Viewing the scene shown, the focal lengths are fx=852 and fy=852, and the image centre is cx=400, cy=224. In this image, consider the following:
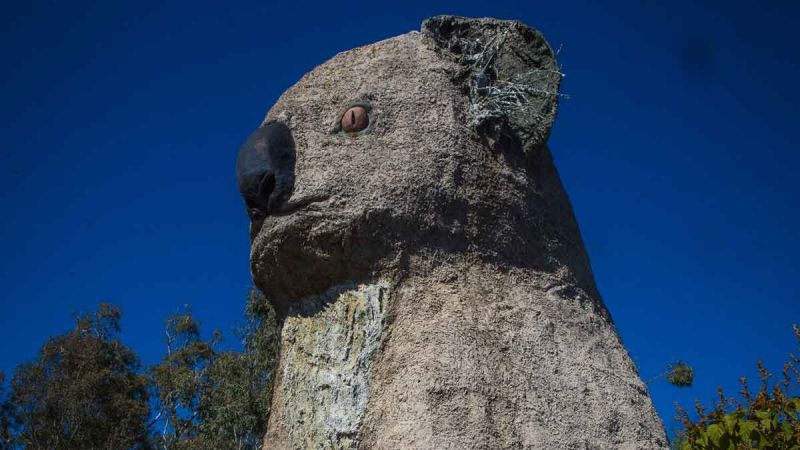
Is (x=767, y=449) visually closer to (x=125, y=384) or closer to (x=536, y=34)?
(x=536, y=34)

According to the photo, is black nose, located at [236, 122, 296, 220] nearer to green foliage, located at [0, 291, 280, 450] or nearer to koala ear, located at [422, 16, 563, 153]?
koala ear, located at [422, 16, 563, 153]

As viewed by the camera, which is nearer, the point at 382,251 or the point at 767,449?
the point at 382,251

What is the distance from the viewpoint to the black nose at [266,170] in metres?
3.97

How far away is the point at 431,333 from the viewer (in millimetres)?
3586

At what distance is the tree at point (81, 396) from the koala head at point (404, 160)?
50.5ft

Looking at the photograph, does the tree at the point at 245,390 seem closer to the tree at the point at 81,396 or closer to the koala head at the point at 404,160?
the tree at the point at 81,396

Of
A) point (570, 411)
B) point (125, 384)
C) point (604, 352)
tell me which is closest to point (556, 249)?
point (604, 352)

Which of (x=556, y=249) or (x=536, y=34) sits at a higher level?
(x=536, y=34)

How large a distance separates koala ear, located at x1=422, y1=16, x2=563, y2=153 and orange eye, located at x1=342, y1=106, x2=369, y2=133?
1.67ft

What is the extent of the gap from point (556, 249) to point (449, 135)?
788mm

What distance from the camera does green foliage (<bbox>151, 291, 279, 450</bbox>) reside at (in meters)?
15.8

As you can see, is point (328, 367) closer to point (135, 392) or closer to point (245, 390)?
point (245, 390)

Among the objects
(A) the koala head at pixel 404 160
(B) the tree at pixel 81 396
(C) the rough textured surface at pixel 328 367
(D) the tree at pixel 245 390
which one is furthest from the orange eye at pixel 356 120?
(B) the tree at pixel 81 396

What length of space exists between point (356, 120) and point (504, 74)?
868 millimetres
